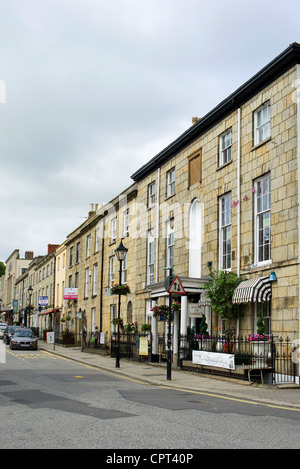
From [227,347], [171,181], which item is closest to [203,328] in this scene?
[227,347]

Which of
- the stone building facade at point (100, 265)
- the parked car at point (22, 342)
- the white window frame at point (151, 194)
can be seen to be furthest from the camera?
the parked car at point (22, 342)

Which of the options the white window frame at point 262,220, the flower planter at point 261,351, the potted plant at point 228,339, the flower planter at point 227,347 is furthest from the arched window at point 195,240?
the flower planter at point 261,351

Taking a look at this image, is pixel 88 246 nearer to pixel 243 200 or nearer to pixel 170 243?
pixel 170 243

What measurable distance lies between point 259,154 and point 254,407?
35.1ft

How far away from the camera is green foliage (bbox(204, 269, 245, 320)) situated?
20109mm


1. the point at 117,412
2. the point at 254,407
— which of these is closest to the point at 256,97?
the point at 254,407

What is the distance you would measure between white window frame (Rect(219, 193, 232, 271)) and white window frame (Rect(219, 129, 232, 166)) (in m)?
1.62

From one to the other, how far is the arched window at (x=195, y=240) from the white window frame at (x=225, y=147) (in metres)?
2.66

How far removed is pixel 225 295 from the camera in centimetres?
2020

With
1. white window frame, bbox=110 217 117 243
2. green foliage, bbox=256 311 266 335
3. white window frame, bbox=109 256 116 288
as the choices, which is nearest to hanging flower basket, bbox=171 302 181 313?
green foliage, bbox=256 311 266 335

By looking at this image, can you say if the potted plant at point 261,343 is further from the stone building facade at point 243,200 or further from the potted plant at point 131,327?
the potted plant at point 131,327

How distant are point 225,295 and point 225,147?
21.6 ft

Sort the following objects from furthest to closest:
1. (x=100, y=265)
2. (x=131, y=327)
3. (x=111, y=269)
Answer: (x=100, y=265) < (x=111, y=269) < (x=131, y=327)

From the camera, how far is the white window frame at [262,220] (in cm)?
1911
